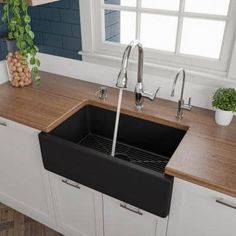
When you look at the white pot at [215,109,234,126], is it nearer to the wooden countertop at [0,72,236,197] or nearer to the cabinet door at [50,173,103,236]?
the wooden countertop at [0,72,236,197]

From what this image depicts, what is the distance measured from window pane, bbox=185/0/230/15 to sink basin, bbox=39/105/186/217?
655mm

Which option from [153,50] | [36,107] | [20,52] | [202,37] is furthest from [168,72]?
[20,52]

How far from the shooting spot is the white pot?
1428 mm

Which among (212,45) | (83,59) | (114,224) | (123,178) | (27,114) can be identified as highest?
(212,45)

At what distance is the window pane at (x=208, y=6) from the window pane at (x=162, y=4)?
0.25ft

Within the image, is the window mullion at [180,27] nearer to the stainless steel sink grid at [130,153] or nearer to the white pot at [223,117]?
the white pot at [223,117]

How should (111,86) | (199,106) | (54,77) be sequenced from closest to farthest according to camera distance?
(199,106) → (111,86) → (54,77)

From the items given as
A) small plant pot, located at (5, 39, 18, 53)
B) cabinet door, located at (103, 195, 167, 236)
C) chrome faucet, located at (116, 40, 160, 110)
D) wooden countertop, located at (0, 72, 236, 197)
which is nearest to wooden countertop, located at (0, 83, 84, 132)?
wooden countertop, located at (0, 72, 236, 197)

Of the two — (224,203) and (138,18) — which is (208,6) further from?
(224,203)

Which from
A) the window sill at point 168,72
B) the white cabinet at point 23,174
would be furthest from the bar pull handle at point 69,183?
the window sill at point 168,72

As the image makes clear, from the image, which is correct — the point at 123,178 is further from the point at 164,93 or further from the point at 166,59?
the point at 166,59

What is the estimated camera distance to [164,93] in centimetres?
170

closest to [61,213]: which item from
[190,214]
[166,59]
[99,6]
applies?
[190,214]

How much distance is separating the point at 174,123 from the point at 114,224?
2.09 ft
